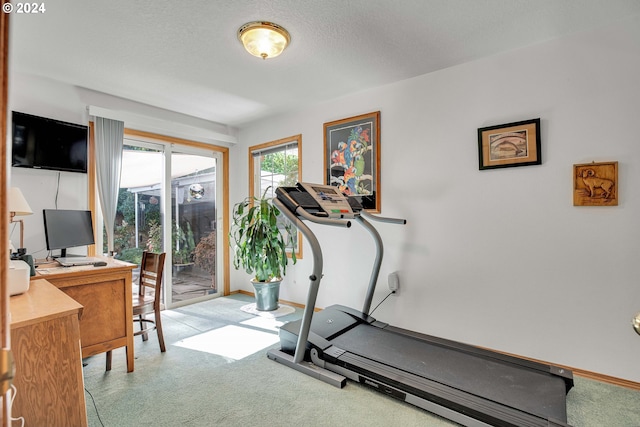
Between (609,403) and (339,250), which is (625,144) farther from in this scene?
(339,250)

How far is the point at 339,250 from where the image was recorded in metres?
3.79

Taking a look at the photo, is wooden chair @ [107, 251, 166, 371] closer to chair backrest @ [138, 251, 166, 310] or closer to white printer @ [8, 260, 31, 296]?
chair backrest @ [138, 251, 166, 310]

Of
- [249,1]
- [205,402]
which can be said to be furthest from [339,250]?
[249,1]

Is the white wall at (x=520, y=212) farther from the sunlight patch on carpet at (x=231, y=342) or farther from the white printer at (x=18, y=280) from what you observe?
the white printer at (x=18, y=280)

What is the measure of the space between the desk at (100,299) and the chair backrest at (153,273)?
0.29m

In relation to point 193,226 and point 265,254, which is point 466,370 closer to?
point 265,254

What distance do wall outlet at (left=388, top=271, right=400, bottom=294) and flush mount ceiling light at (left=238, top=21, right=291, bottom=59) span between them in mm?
2305

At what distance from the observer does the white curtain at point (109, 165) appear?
3.48 metres

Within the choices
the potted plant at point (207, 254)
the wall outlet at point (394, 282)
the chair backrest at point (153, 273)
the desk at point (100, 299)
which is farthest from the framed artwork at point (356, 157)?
the desk at point (100, 299)

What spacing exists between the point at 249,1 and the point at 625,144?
9.03ft

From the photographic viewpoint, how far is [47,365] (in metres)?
1.42

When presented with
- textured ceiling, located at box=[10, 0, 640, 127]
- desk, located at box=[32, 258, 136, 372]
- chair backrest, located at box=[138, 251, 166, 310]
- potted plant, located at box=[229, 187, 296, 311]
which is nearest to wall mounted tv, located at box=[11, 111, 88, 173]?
textured ceiling, located at box=[10, 0, 640, 127]

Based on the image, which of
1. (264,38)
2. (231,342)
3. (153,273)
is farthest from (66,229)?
(264,38)

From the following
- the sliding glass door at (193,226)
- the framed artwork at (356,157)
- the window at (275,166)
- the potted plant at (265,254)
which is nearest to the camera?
the framed artwork at (356,157)
